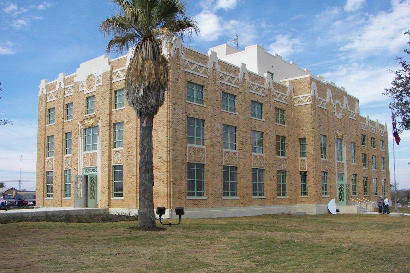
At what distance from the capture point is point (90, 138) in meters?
34.5

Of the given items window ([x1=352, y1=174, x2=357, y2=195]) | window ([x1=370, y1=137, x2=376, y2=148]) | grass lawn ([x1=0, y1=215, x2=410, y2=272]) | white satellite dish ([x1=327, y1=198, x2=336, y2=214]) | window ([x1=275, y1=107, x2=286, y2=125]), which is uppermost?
window ([x1=275, y1=107, x2=286, y2=125])

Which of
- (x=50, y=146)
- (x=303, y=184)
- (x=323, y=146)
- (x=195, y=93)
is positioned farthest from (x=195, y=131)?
(x=323, y=146)

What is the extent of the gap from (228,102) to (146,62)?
15690mm

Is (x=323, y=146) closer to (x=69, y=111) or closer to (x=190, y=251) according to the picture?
(x=69, y=111)

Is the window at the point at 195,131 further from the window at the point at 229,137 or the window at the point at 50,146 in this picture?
the window at the point at 50,146

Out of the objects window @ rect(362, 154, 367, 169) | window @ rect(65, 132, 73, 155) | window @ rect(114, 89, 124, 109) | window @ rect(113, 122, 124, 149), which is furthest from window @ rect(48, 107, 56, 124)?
window @ rect(362, 154, 367, 169)

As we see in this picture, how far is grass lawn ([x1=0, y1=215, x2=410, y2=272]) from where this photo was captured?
11.5 meters

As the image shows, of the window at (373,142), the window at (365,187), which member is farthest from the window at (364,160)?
the window at (373,142)

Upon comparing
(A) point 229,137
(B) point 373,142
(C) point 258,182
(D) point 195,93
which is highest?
(D) point 195,93

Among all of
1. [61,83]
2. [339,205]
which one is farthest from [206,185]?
[339,205]

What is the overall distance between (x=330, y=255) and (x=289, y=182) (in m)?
27.0

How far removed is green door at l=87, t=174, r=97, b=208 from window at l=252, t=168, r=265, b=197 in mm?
12632

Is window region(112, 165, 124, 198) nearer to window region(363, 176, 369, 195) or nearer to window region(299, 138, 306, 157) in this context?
window region(299, 138, 306, 157)

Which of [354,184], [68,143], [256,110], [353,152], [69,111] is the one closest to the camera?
[68,143]
